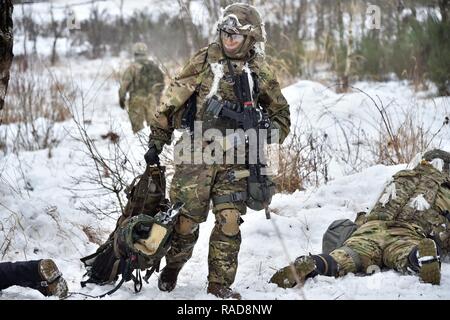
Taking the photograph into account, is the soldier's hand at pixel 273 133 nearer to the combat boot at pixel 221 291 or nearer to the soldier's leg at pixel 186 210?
the soldier's leg at pixel 186 210

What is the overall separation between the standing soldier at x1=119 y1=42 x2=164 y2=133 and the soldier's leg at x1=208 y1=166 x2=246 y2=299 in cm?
562

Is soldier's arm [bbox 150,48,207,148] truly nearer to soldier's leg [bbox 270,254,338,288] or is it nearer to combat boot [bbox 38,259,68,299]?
combat boot [bbox 38,259,68,299]

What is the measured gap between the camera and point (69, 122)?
9750mm

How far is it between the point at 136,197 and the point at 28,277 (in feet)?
2.46

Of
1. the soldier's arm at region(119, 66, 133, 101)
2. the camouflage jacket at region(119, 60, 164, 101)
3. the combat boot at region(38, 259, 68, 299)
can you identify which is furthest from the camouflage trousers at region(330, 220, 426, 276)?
the soldier's arm at region(119, 66, 133, 101)

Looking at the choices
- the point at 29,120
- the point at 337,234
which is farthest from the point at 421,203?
the point at 29,120

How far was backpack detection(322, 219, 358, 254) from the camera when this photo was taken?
11.8ft

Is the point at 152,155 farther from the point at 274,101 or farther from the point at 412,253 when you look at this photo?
the point at 412,253

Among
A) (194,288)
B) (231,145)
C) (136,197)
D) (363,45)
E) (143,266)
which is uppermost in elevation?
(363,45)

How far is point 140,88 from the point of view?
29.2 feet

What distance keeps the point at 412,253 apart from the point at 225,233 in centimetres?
99

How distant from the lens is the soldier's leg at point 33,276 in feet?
9.49
